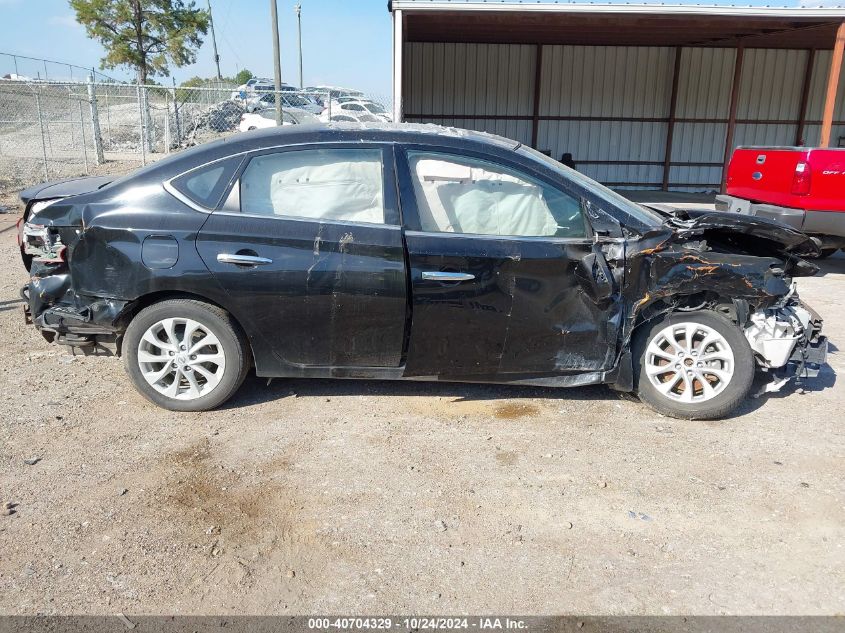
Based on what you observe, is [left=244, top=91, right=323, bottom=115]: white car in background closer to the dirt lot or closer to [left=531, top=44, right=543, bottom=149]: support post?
[left=531, top=44, right=543, bottom=149]: support post

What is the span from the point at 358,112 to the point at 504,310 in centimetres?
1249

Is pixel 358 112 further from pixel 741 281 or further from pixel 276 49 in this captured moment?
pixel 741 281

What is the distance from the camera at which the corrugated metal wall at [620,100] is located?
17.5 m

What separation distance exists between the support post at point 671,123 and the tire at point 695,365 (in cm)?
1519

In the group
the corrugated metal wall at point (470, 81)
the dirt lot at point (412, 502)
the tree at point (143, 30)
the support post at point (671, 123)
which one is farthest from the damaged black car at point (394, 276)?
the tree at point (143, 30)

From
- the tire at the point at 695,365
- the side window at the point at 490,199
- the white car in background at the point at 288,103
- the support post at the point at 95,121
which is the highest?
the white car in background at the point at 288,103

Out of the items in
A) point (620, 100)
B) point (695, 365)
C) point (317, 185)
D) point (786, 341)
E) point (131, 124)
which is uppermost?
point (620, 100)

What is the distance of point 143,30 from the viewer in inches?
1154

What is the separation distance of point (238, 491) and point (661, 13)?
35.3ft

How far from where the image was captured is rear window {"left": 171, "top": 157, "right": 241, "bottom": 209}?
4.18 metres

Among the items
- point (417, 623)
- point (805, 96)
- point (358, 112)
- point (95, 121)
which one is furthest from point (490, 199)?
point (805, 96)

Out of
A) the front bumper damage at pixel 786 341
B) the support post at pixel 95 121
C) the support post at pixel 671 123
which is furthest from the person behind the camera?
the support post at pixel 671 123

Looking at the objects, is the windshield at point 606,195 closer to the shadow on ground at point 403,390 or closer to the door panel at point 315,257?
the door panel at point 315,257

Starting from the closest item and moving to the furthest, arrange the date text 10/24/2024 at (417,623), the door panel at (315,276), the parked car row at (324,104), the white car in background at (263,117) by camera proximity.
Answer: the date text 10/24/2024 at (417,623)
the door panel at (315,276)
the parked car row at (324,104)
the white car in background at (263,117)
